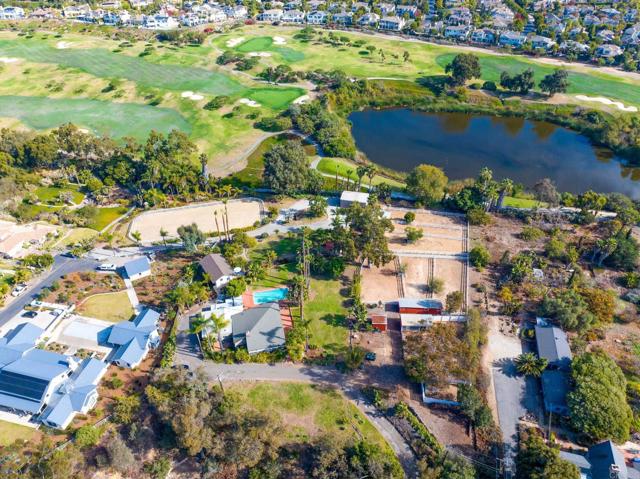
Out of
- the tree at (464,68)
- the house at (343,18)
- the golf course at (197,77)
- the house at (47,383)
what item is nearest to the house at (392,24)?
the golf course at (197,77)

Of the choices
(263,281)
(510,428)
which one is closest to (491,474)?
(510,428)

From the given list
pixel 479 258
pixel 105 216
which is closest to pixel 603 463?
pixel 479 258

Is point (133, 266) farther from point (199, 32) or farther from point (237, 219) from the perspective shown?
point (199, 32)

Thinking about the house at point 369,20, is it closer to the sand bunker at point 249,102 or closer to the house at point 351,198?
the sand bunker at point 249,102

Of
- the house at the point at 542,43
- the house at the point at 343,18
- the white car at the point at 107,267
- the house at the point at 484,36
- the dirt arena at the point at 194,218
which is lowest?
the white car at the point at 107,267

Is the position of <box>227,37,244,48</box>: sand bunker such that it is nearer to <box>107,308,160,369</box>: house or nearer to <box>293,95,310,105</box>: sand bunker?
<box>293,95,310,105</box>: sand bunker

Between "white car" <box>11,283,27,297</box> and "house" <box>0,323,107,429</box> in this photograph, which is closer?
"house" <box>0,323,107,429</box>

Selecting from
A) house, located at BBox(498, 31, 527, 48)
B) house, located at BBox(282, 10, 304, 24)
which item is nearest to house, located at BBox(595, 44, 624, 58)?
house, located at BBox(498, 31, 527, 48)
